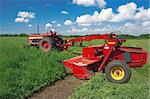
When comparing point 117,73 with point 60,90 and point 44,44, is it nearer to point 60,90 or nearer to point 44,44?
point 60,90

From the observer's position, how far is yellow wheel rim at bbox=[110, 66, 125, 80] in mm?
8055

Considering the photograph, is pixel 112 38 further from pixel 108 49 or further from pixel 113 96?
pixel 113 96

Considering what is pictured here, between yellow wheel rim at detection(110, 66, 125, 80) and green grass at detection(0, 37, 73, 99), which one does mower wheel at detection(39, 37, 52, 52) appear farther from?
yellow wheel rim at detection(110, 66, 125, 80)

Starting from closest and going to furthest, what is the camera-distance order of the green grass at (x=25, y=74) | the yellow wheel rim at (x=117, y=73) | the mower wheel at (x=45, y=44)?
1. the green grass at (x=25, y=74)
2. the yellow wheel rim at (x=117, y=73)
3. the mower wheel at (x=45, y=44)

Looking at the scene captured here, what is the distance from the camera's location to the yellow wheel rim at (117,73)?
26.4 feet

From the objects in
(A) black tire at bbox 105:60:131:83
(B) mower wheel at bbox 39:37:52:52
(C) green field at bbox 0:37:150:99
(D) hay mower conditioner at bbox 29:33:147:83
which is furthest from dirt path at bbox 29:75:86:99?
(B) mower wheel at bbox 39:37:52:52

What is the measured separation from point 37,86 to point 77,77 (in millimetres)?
1595

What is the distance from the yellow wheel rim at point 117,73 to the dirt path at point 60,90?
3.16ft

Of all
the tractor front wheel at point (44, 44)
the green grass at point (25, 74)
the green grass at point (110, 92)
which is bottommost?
the green grass at point (110, 92)

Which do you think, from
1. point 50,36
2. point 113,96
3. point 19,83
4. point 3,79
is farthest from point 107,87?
point 50,36

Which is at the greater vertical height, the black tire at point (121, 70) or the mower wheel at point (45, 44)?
the mower wheel at point (45, 44)

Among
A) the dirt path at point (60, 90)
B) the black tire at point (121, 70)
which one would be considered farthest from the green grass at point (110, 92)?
the black tire at point (121, 70)

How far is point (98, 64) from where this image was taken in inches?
346

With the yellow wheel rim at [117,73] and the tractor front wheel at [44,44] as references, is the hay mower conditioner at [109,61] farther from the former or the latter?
the tractor front wheel at [44,44]
